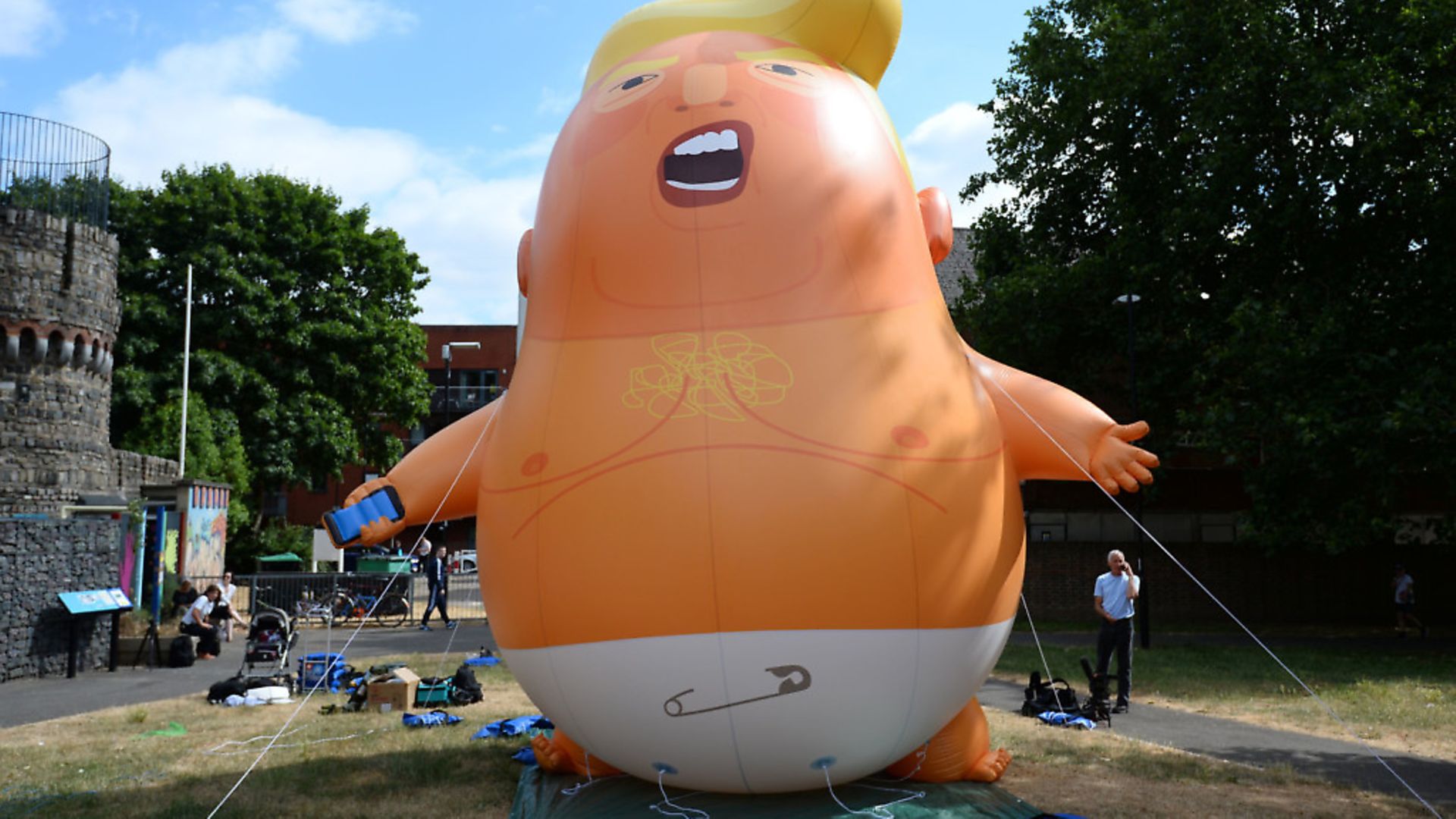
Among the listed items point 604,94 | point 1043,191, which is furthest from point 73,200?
point 604,94

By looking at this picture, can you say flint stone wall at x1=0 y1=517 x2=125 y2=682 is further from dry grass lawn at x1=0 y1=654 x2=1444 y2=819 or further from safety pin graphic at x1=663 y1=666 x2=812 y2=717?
safety pin graphic at x1=663 y1=666 x2=812 y2=717

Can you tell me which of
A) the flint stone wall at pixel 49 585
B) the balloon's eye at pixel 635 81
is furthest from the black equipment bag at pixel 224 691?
the balloon's eye at pixel 635 81

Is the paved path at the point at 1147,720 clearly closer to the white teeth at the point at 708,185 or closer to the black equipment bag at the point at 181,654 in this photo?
the black equipment bag at the point at 181,654

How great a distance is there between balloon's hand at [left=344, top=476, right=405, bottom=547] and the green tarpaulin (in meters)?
1.99

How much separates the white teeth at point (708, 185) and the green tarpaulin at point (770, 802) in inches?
139

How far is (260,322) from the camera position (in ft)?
111

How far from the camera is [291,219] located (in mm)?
35344

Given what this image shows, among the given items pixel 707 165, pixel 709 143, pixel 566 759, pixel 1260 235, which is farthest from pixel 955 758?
pixel 1260 235

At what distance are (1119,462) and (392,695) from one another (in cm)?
894

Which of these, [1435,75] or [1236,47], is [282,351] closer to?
[1236,47]

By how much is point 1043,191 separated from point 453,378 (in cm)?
3796

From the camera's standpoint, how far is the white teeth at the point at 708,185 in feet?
20.4

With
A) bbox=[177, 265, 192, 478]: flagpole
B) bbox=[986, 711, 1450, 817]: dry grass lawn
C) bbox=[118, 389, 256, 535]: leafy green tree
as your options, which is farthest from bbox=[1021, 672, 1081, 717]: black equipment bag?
bbox=[118, 389, 256, 535]: leafy green tree

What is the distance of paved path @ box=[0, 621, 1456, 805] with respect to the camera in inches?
359
